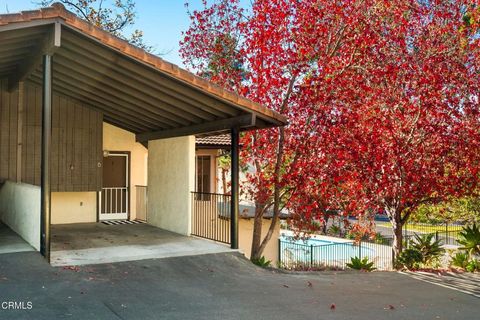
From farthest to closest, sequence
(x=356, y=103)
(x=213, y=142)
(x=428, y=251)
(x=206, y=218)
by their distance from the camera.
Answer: (x=213, y=142)
(x=428, y=251)
(x=356, y=103)
(x=206, y=218)

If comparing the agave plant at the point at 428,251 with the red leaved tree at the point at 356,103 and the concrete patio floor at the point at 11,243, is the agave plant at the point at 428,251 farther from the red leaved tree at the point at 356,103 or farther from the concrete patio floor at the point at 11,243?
the concrete patio floor at the point at 11,243

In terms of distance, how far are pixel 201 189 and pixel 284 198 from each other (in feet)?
15.7

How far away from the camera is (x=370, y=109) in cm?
1188

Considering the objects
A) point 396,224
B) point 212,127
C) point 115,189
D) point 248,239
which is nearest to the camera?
point 212,127

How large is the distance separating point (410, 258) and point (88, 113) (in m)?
9.96

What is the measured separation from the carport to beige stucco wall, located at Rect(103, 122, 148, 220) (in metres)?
0.40

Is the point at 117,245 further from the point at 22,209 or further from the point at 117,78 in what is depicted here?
the point at 117,78

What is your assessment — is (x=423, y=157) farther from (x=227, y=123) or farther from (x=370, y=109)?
(x=227, y=123)

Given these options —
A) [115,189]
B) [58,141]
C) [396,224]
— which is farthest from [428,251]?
[58,141]

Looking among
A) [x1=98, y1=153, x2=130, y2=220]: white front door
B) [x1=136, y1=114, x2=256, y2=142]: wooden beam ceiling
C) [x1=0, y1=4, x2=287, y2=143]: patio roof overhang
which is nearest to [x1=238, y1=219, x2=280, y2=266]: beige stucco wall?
[x1=98, y1=153, x2=130, y2=220]: white front door

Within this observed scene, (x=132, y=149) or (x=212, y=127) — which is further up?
(x=212, y=127)

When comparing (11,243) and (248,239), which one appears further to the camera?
(248,239)

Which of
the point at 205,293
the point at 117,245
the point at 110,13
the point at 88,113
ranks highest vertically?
the point at 110,13

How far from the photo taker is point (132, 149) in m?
14.8
